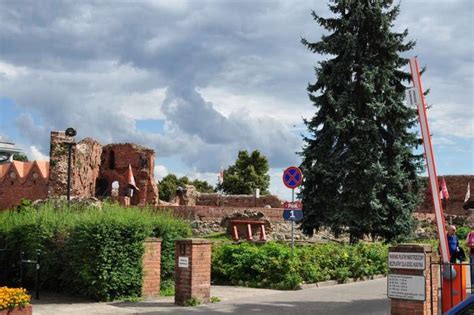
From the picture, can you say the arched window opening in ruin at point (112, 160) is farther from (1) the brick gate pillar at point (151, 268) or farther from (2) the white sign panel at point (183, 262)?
(2) the white sign panel at point (183, 262)

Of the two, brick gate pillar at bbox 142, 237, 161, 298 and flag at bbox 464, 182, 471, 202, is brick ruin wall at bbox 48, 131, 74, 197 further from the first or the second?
flag at bbox 464, 182, 471, 202

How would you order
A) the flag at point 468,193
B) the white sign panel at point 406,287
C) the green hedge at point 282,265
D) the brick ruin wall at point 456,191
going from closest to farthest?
the white sign panel at point 406,287 < the green hedge at point 282,265 < the flag at point 468,193 < the brick ruin wall at point 456,191

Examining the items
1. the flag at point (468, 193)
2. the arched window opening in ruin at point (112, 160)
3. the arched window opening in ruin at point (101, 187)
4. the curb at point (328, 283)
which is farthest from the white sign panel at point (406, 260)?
the flag at point (468, 193)

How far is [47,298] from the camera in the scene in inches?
544

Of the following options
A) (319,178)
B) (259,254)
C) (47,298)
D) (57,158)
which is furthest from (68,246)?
(57,158)

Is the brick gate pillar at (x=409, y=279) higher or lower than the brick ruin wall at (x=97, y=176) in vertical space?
lower

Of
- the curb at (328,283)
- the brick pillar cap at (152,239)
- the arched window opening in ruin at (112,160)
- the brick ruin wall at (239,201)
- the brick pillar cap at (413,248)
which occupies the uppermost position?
the arched window opening in ruin at (112,160)

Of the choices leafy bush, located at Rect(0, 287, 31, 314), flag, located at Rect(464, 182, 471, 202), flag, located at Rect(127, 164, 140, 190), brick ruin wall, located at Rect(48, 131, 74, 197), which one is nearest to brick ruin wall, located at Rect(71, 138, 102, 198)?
flag, located at Rect(127, 164, 140, 190)

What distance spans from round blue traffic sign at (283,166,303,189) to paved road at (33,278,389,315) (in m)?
3.52

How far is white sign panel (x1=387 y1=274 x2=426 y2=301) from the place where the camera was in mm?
8680

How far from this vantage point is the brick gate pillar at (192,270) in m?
12.4

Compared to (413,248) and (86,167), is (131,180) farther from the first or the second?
(413,248)

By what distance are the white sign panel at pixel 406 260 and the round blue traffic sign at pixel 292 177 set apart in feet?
27.5

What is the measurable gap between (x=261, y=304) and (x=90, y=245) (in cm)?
387
